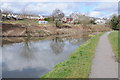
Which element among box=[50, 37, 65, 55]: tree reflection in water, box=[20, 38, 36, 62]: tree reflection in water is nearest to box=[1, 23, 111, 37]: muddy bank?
box=[50, 37, 65, 55]: tree reflection in water

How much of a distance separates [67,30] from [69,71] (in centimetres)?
6975

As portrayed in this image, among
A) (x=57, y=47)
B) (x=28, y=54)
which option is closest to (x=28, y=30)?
(x=57, y=47)

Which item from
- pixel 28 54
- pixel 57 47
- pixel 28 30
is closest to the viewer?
pixel 28 54

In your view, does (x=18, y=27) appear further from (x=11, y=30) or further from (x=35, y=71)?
(x=35, y=71)

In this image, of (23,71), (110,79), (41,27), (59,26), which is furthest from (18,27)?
(110,79)

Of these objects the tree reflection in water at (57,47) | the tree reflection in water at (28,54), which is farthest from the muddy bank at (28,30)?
the tree reflection in water at (28,54)

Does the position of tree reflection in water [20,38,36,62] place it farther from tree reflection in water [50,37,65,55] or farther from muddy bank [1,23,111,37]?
muddy bank [1,23,111,37]

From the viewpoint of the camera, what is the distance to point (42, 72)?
591 inches

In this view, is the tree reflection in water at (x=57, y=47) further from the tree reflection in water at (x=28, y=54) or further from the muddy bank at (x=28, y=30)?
the muddy bank at (x=28, y=30)

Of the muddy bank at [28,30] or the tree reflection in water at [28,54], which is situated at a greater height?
the muddy bank at [28,30]

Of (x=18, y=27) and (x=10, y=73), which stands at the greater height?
(x=18, y=27)

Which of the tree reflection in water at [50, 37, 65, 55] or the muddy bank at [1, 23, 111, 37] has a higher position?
the muddy bank at [1, 23, 111, 37]

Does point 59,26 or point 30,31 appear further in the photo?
point 59,26

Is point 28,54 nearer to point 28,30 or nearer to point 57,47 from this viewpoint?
point 57,47
